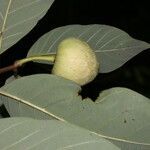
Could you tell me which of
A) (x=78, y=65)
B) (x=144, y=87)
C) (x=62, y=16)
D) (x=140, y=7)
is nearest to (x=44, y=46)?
(x=78, y=65)

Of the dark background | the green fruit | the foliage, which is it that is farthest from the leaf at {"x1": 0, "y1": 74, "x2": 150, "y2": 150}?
the dark background

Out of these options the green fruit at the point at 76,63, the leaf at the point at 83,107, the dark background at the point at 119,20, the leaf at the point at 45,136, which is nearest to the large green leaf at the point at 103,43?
the green fruit at the point at 76,63

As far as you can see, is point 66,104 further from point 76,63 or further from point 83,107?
point 76,63

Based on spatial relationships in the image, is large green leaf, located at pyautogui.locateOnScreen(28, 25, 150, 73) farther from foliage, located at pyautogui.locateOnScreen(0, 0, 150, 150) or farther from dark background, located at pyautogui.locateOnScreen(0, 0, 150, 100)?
dark background, located at pyautogui.locateOnScreen(0, 0, 150, 100)

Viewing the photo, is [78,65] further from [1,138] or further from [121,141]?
[1,138]

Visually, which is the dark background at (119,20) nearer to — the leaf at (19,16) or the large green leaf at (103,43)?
the large green leaf at (103,43)
